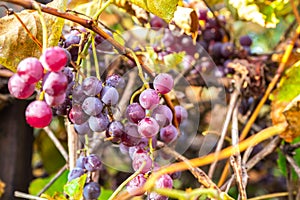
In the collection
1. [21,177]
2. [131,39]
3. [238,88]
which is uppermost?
[131,39]

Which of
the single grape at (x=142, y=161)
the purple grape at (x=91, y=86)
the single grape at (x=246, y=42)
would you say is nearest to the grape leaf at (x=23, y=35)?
the purple grape at (x=91, y=86)

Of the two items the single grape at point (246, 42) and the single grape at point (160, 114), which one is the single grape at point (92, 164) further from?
the single grape at point (246, 42)

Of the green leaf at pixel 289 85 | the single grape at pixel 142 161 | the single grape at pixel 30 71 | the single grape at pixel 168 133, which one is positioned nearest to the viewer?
the single grape at pixel 30 71

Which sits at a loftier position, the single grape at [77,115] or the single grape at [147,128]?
the single grape at [77,115]

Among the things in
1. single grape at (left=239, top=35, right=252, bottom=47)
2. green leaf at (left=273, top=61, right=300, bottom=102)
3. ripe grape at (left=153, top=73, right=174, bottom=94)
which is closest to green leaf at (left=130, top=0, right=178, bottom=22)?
ripe grape at (left=153, top=73, right=174, bottom=94)

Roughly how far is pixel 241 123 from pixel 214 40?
195 millimetres

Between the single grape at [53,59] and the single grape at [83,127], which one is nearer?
the single grape at [53,59]

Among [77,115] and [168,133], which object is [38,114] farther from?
[168,133]

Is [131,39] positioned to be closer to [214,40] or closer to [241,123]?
[214,40]

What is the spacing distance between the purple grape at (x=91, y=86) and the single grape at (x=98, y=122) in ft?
0.09

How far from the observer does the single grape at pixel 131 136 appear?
24.5 inches

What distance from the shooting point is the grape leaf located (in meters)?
0.59

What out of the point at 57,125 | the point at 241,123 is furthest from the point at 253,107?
the point at 57,125

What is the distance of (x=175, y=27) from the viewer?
0.99m
